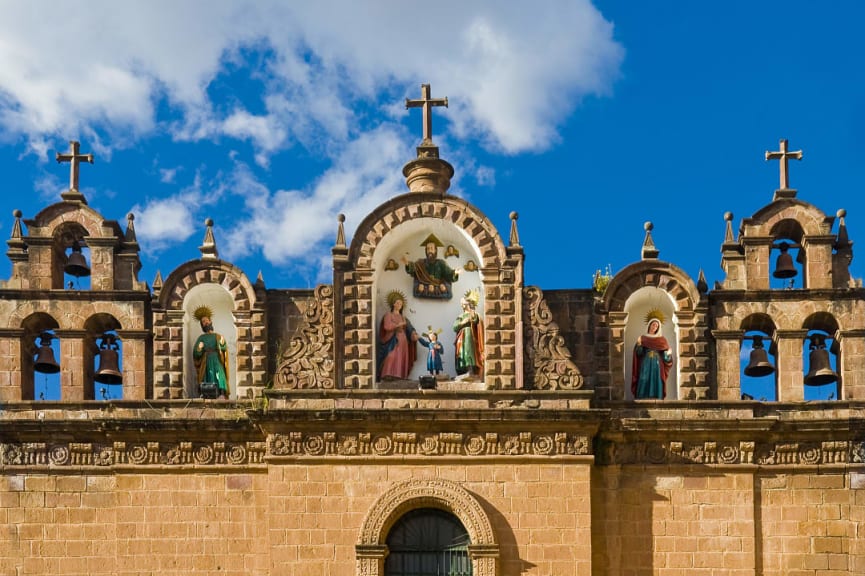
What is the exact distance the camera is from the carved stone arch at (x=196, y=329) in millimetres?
32062

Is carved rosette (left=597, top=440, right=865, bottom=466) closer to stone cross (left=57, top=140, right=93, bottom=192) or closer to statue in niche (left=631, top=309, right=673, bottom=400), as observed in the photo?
statue in niche (left=631, top=309, right=673, bottom=400)

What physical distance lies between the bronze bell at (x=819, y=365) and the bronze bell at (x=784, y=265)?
3.95 ft

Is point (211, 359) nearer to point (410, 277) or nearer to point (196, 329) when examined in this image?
point (196, 329)

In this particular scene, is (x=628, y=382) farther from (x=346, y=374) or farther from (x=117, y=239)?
(x=117, y=239)

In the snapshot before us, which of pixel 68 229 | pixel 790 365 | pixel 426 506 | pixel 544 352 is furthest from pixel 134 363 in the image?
pixel 790 365

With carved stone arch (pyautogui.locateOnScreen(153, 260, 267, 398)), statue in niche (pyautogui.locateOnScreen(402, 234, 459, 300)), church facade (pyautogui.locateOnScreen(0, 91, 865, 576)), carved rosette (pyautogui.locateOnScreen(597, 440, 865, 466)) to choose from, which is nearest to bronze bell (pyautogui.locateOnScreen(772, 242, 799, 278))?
church facade (pyautogui.locateOnScreen(0, 91, 865, 576))

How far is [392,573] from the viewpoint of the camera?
3041 cm

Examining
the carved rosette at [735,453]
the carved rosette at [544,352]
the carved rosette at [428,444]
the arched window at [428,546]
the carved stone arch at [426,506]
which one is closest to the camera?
the carved stone arch at [426,506]

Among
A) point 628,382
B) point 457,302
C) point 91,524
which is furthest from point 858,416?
point 91,524

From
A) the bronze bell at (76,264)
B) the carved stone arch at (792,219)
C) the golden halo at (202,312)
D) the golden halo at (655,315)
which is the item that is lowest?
the golden halo at (655,315)

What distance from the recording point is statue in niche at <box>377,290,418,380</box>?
3181 centimetres

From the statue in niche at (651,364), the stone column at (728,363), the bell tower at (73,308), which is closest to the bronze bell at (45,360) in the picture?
the bell tower at (73,308)

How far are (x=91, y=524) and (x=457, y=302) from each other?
7399 millimetres

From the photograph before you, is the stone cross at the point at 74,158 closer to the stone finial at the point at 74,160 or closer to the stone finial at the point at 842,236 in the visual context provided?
the stone finial at the point at 74,160
